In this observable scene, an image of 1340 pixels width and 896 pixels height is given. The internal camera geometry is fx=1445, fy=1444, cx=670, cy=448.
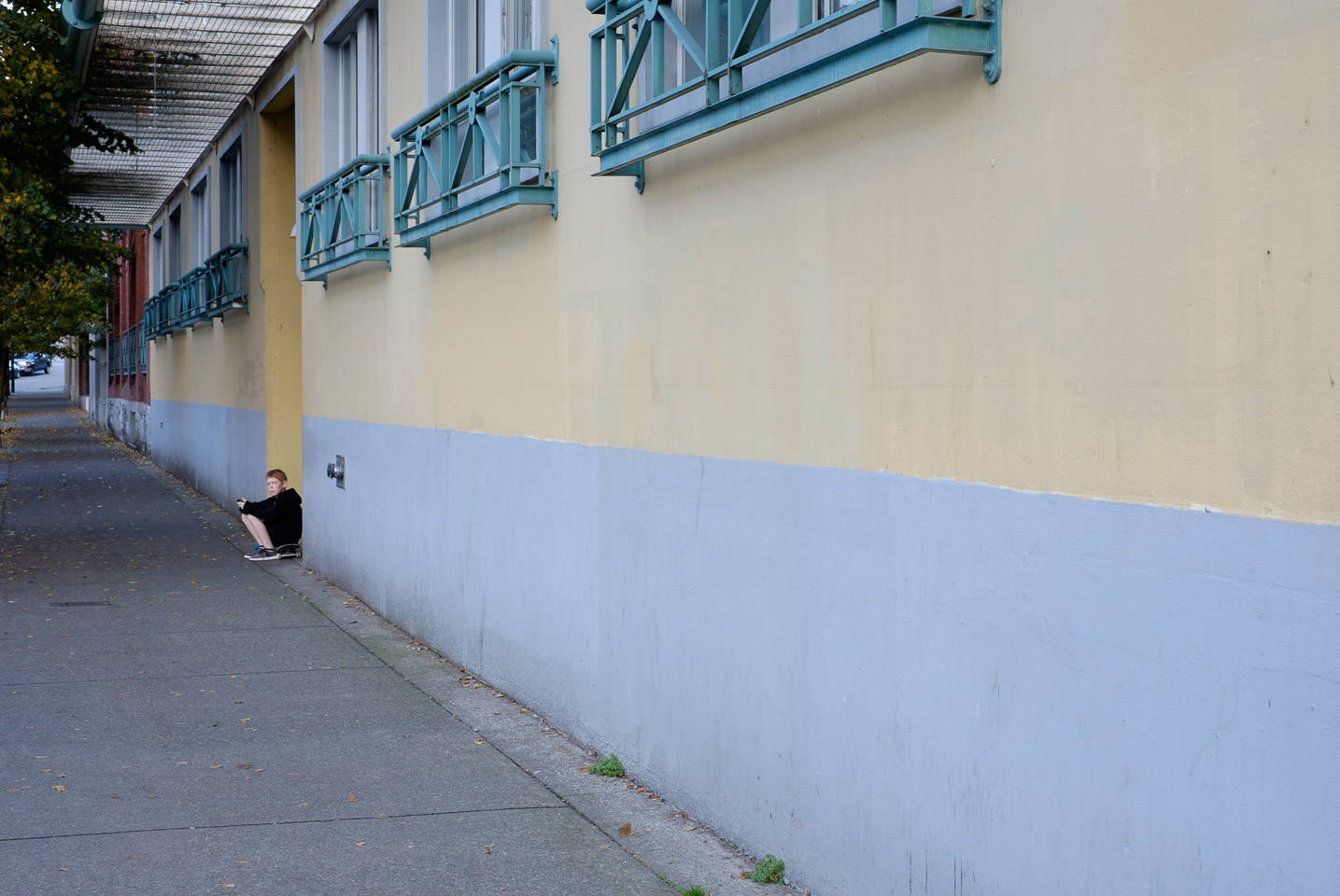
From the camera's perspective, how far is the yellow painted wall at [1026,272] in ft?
9.14

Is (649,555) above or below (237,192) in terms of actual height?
below

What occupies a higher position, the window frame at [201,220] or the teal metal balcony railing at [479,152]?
the window frame at [201,220]

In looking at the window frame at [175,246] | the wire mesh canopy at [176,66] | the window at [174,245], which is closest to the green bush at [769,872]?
the wire mesh canopy at [176,66]

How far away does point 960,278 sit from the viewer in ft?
12.5

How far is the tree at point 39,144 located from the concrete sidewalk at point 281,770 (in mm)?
4416

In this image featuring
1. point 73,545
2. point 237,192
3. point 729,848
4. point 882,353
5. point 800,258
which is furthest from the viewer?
point 237,192

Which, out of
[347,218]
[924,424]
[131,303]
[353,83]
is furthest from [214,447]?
[924,424]

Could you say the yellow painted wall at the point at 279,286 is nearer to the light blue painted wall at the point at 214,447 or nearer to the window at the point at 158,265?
the light blue painted wall at the point at 214,447

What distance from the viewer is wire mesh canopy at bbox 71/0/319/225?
11.9 m

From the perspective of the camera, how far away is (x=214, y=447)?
66.5ft

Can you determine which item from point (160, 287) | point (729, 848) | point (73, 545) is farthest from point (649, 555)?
point (160, 287)

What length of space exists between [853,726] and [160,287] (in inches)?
1014

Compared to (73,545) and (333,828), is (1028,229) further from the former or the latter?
(73,545)

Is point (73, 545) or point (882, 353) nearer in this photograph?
point (882, 353)
